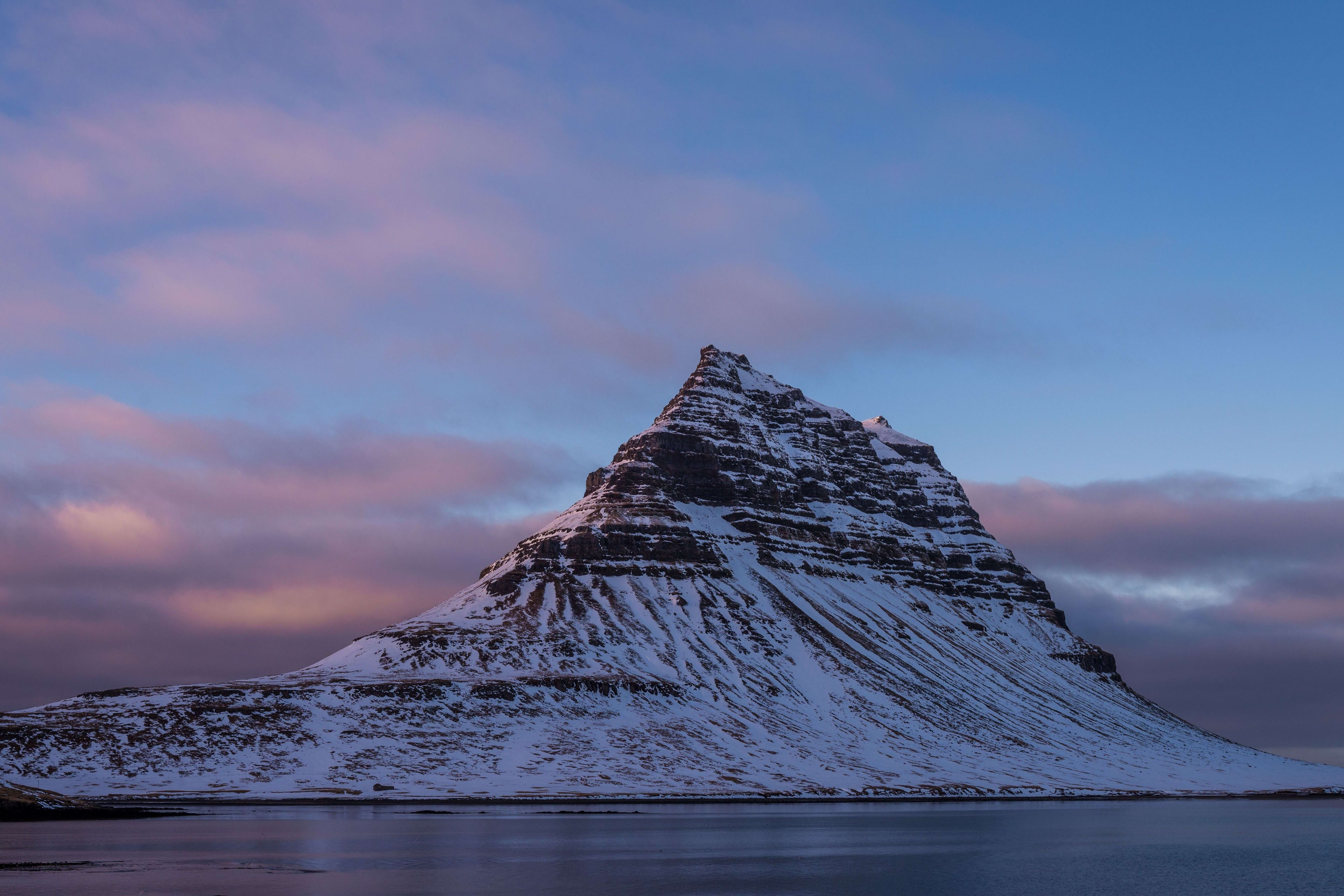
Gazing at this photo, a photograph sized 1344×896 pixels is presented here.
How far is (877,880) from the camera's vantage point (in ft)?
286

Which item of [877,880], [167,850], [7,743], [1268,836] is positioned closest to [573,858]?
[877,880]

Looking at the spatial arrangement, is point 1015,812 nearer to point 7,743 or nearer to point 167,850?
point 167,850

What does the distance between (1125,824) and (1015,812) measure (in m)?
31.8

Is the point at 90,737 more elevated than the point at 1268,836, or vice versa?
the point at 90,737

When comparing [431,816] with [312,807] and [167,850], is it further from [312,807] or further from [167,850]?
[167,850]

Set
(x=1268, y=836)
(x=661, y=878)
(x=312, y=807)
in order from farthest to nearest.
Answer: (x=312, y=807)
(x=1268, y=836)
(x=661, y=878)

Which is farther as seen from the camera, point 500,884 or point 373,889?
point 500,884

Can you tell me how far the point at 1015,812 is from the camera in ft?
647

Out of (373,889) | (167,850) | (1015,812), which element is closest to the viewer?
(373,889)

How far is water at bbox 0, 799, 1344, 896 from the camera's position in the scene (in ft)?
261

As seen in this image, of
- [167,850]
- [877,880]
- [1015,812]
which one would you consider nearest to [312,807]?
[167,850]

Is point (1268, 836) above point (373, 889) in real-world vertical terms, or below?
below

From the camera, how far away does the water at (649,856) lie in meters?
79.4

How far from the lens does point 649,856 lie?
102875 mm
